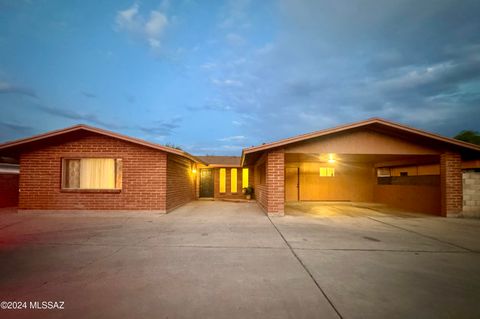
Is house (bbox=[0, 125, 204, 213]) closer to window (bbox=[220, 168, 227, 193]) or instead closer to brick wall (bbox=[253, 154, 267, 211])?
brick wall (bbox=[253, 154, 267, 211])

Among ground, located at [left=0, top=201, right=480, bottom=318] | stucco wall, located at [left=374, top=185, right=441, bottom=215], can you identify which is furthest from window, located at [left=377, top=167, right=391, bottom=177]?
ground, located at [left=0, top=201, right=480, bottom=318]

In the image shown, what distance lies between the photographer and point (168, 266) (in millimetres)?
3891

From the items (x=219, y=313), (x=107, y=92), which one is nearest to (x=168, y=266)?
(x=219, y=313)

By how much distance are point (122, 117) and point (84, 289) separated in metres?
138

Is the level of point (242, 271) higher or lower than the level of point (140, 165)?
lower

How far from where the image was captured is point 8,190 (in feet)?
40.0

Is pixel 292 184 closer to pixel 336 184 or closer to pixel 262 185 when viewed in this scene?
pixel 336 184

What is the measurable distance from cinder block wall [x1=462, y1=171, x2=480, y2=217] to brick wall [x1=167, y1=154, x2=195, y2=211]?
1270 cm

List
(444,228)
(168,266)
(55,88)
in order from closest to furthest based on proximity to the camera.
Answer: (168,266), (444,228), (55,88)

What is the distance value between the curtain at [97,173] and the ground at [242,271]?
2.77 metres

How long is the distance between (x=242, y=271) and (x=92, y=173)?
28.6ft

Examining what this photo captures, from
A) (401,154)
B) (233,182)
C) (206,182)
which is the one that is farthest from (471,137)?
(206,182)

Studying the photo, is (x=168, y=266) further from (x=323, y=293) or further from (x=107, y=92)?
(x=107, y=92)

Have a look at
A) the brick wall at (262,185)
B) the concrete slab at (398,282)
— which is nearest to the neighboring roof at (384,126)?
the brick wall at (262,185)
